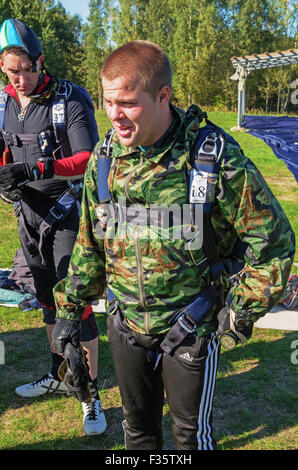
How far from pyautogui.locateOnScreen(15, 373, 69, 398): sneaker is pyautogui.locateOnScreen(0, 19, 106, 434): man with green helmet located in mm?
474

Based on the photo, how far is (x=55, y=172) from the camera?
3.20 meters

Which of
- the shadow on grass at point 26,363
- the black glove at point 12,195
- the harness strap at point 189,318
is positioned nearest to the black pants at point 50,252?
the black glove at point 12,195

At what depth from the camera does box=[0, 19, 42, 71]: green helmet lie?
3.03 metres

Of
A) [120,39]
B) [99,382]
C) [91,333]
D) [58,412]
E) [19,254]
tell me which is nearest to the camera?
[91,333]

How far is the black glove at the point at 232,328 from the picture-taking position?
2170 mm

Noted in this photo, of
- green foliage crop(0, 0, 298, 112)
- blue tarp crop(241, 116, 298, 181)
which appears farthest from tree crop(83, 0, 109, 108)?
blue tarp crop(241, 116, 298, 181)

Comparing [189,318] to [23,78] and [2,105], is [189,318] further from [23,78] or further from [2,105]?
[2,105]

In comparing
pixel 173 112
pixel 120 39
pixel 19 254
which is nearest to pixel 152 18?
pixel 120 39

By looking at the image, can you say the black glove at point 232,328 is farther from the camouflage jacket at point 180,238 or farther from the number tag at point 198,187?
the number tag at point 198,187

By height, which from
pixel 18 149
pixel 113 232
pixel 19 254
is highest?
pixel 18 149

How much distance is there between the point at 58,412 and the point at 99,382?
0.51 metres

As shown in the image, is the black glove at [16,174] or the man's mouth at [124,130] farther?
the black glove at [16,174]

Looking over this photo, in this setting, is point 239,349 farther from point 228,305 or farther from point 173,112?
point 173,112

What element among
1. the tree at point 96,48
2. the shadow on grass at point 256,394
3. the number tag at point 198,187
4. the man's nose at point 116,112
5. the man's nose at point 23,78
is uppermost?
the tree at point 96,48
